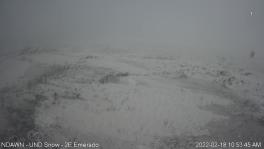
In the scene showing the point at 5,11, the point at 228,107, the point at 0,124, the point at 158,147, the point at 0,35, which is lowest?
the point at 158,147

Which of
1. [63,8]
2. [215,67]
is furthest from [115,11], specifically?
[215,67]

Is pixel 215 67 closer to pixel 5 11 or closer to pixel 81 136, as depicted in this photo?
pixel 81 136

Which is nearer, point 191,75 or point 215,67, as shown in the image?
point 191,75

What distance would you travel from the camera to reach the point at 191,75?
868 centimetres

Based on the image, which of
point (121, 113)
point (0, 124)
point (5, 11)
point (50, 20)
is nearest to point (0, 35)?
point (50, 20)

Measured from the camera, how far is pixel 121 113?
6.02 metres

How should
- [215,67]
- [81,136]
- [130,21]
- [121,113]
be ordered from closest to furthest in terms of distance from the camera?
[81,136]
[121,113]
[215,67]
[130,21]

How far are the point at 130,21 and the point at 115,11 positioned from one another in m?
7.42

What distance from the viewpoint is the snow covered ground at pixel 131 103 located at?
507 cm

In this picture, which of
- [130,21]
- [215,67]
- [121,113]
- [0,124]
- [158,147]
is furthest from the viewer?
[130,21]

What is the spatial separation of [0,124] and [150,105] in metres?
4.84

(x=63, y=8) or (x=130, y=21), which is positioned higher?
(x=63, y=8)

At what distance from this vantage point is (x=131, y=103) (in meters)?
Result: 6.54

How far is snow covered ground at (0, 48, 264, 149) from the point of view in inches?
200
